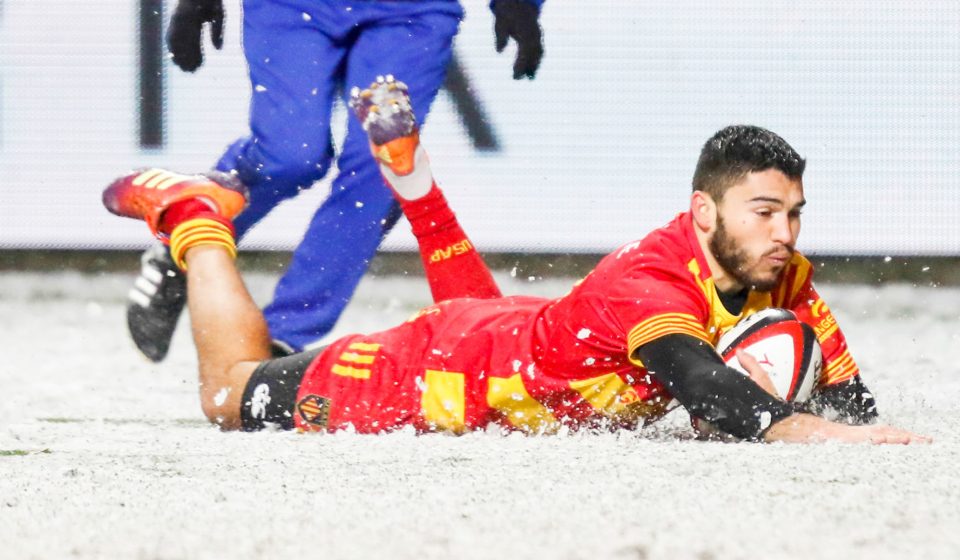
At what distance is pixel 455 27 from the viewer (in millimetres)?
3967

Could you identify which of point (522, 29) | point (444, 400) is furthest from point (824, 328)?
point (522, 29)

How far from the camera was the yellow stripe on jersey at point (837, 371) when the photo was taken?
2998 mm

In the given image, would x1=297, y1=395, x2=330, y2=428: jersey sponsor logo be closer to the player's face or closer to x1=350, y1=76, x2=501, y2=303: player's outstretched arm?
x1=350, y1=76, x2=501, y2=303: player's outstretched arm

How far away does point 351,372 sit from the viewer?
310 centimetres

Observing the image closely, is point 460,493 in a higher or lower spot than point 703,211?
lower

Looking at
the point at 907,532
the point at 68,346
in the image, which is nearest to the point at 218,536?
the point at 907,532

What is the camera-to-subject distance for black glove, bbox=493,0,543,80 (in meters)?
4.14

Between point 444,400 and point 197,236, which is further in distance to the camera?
point 197,236

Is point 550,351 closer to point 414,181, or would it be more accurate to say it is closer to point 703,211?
point 703,211

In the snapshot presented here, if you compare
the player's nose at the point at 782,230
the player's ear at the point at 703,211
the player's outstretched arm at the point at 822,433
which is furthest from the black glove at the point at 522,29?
the player's outstretched arm at the point at 822,433

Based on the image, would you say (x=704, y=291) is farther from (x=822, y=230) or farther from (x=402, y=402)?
(x=822, y=230)

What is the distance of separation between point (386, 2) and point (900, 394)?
5.51 feet

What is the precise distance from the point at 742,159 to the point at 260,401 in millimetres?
1157

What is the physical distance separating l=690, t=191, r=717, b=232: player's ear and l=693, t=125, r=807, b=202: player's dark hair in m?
0.01
